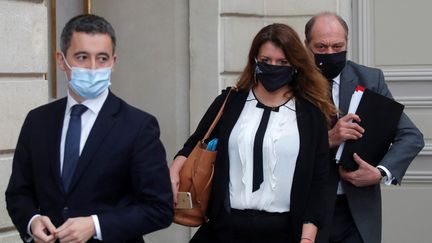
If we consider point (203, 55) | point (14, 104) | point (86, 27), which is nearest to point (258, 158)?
point (86, 27)

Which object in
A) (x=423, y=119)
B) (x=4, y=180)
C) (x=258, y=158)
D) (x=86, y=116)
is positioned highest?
(x=86, y=116)

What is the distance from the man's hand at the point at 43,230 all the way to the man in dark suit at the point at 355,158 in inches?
69.4

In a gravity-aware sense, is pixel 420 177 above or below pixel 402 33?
below

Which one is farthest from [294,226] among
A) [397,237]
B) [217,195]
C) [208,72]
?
[397,237]

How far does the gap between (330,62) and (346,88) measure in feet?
0.60

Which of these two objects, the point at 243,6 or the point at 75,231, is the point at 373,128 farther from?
the point at 243,6

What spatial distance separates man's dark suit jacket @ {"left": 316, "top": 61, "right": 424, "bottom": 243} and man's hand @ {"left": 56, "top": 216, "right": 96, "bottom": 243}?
1.67 meters

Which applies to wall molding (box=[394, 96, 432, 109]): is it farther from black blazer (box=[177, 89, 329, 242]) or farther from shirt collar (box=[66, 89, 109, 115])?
shirt collar (box=[66, 89, 109, 115])

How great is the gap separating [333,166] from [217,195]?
784mm

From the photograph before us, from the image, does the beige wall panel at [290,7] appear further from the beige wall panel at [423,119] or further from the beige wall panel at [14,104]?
the beige wall panel at [14,104]

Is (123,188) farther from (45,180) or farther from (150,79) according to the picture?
(150,79)

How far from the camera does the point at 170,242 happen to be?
24.7 feet

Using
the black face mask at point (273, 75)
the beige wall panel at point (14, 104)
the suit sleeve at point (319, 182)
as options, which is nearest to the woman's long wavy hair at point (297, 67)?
the black face mask at point (273, 75)

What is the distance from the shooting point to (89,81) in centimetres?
374
